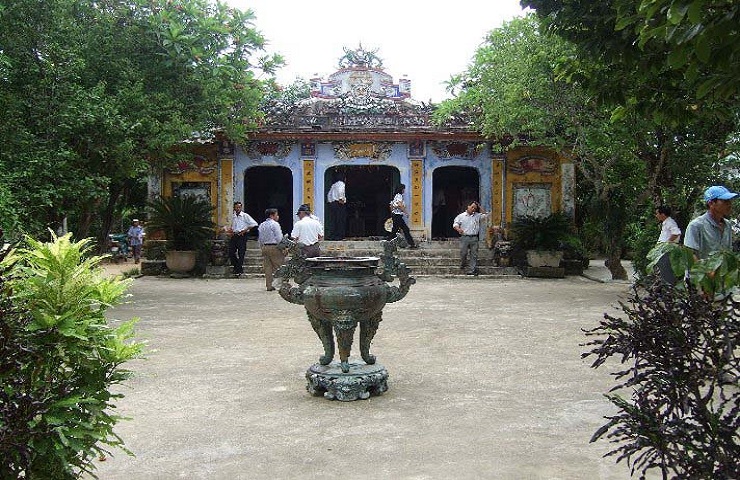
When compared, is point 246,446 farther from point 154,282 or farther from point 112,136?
point 154,282

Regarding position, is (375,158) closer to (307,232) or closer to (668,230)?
(307,232)

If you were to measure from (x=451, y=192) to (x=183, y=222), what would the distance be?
29.3ft

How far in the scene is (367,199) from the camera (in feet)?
73.8

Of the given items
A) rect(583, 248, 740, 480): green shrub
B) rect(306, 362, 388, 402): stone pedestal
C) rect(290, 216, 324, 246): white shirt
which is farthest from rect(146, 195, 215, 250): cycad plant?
rect(583, 248, 740, 480): green shrub

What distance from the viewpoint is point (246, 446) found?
13.5ft

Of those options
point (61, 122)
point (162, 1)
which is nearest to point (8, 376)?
point (61, 122)

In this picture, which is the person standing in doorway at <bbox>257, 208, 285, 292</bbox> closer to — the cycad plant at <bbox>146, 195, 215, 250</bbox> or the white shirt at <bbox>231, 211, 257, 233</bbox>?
the white shirt at <bbox>231, 211, 257, 233</bbox>

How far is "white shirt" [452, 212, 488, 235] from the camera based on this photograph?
602 inches

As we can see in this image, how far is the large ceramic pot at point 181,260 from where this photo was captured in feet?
52.3

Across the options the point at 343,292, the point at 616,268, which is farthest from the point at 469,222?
the point at 343,292

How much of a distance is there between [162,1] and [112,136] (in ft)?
8.98

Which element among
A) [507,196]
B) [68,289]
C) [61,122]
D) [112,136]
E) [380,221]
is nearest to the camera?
[68,289]

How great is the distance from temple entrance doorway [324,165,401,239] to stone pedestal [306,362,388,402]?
16632 mm

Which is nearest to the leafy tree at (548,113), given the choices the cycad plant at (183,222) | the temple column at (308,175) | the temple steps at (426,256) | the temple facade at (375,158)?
the temple facade at (375,158)
